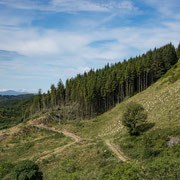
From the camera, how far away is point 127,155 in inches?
1167

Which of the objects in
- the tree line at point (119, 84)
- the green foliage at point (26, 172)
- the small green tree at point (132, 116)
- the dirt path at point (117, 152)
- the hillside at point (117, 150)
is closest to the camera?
the hillside at point (117, 150)

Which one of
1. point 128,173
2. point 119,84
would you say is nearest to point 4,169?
point 128,173

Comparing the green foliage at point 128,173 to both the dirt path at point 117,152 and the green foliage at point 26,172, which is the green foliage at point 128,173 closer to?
the dirt path at point 117,152

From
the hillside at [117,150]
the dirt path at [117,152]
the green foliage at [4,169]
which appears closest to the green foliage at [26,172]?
the hillside at [117,150]

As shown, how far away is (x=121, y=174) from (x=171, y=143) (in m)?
15.7

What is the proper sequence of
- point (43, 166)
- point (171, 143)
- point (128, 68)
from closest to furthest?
point (171, 143), point (43, 166), point (128, 68)

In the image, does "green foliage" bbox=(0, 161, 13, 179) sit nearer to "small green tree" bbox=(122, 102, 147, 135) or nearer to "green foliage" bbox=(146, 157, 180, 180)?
"small green tree" bbox=(122, 102, 147, 135)

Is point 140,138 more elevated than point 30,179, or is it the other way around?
point 140,138

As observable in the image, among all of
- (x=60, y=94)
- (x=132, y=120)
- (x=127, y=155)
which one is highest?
(x=60, y=94)

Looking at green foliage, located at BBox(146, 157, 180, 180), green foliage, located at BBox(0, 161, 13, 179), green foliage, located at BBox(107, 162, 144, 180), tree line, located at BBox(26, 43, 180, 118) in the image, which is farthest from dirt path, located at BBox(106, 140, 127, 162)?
tree line, located at BBox(26, 43, 180, 118)

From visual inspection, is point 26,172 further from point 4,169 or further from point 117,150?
point 117,150

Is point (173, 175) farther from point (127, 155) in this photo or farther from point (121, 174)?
point (127, 155)

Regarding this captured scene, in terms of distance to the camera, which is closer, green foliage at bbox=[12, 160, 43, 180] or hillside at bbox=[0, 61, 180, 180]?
hillside at bbox=[0, 61, 180, 180]

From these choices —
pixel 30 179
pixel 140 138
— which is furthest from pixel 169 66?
pixel 30 179
